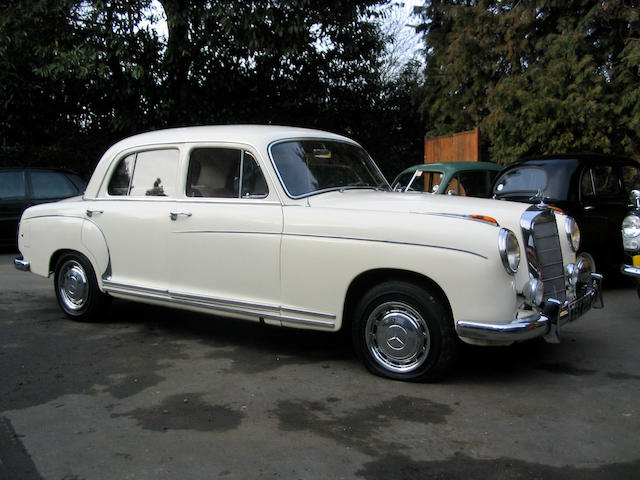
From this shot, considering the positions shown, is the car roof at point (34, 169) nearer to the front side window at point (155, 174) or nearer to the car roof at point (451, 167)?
the car roof at point (451, 167)

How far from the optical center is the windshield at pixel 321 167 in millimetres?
5348

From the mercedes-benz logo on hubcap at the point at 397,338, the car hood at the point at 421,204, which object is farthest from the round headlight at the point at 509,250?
the mercedes-benz logo on hubcap at the point at 397,338

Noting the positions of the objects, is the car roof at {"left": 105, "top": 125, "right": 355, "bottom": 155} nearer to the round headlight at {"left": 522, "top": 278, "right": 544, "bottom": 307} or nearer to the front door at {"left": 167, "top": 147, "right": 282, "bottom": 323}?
the front door at {"left": 167, "top": 147, "right": 282, "bottom": 323}

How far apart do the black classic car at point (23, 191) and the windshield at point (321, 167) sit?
7.64 meters

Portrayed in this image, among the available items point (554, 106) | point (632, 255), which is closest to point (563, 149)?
point (554, 106)

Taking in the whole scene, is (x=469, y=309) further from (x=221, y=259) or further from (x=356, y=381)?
(x=221, y=259)

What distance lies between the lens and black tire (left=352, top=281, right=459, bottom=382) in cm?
452

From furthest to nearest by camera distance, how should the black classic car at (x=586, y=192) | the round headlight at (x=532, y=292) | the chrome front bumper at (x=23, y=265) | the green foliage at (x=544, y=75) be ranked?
the green foliage at (x=544, y=75), the black classic car at (x=586, y=192), the chrome front bumper at (x=23, y=265), the round headlight at (x=532, y=292)

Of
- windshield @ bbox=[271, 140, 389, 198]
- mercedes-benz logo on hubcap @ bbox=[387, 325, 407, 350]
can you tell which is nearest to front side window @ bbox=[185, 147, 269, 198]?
windshield @ bbox=[271, 140, 389, 198]

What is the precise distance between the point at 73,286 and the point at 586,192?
5.95 meters

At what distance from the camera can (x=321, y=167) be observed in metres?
5.61

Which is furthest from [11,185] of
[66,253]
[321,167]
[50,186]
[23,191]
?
[321,167]

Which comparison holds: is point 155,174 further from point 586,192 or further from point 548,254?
point 586,192

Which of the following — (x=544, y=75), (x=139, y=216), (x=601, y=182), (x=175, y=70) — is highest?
(x=175, y=70)
